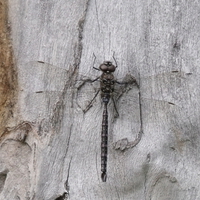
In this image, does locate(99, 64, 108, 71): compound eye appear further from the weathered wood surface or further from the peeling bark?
the peeling bark

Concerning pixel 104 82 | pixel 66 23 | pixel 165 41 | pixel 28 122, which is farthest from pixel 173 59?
pixel 28 122

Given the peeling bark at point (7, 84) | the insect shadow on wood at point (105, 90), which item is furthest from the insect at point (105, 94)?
the peeling bark at point (7, 84)

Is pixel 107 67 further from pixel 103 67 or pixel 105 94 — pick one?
pixel 105 94

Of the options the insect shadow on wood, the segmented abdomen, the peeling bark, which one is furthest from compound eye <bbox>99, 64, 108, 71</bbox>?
the peeling bark

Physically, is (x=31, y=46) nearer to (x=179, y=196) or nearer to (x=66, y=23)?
(x=66, y=23)

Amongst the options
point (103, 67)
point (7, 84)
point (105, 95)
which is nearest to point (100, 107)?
point (105, 95)

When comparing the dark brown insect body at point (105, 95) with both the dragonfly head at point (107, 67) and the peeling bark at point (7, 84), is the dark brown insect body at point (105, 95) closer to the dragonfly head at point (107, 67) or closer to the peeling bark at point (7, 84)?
the dragonfly head at point (107, 67)
